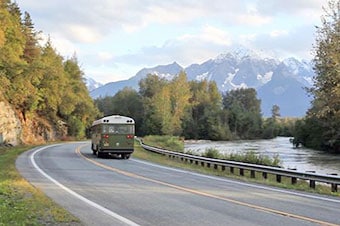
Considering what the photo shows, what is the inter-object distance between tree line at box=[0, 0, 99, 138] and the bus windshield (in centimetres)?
1165

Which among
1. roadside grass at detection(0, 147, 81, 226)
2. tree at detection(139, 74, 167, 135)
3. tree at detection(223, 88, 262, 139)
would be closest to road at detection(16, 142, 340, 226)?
roadside grass at detection(0, 147, 81, 226)

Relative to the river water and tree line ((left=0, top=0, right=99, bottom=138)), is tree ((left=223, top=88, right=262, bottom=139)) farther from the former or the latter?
the river water

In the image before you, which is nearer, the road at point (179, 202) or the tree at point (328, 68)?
the road at point (179, 202)

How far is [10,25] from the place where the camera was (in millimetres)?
47031

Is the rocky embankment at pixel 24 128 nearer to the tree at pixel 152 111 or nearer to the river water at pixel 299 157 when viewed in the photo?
the river water at pixel 299 157

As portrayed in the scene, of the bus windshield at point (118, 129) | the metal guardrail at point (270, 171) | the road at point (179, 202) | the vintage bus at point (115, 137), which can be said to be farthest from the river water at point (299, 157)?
the bus windshield at point (118, 129)

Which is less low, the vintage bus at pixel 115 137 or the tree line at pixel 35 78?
the tree line at pixel 35 78

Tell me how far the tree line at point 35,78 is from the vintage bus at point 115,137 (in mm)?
11501


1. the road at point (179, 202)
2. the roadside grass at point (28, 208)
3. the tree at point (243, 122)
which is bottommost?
the road at point (179, 202)

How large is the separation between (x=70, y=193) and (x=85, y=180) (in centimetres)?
355

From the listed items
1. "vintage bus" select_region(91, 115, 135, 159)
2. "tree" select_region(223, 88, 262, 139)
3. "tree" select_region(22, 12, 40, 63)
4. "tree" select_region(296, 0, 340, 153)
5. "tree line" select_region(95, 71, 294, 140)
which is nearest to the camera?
"tree" select_region(296, 0, 340, 153)

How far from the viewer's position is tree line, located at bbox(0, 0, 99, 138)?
44.3 m

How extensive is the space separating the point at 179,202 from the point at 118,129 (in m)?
20.2

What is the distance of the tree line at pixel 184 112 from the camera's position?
101375 millimetres
